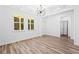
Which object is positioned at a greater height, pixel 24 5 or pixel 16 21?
pixel 24 5

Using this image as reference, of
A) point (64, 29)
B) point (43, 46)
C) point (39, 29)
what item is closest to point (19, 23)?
point (39, 29)

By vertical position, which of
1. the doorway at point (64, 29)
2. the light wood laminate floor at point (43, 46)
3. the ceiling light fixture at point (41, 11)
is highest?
the ceiling light fixture at point (41, 11)

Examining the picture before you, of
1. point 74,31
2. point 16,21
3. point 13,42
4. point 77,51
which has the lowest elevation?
point 77,51

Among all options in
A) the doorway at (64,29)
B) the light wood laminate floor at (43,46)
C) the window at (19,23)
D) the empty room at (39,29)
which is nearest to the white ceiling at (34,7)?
the empty room at (39,29)

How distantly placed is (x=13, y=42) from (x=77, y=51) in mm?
1787

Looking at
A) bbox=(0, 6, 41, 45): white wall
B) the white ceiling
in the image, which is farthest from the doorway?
bbox=(0, 6, 41, 45): white wall

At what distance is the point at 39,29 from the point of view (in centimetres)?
401

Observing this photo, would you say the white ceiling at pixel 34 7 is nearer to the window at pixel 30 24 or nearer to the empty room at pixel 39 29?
the empty room at pixel 39 29

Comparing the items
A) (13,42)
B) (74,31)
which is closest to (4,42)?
(13,42)

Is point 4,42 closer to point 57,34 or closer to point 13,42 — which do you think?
point 13,42

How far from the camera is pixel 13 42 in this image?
3854 mm

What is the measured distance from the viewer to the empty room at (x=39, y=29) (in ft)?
12.5

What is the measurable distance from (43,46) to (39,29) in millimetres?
498
